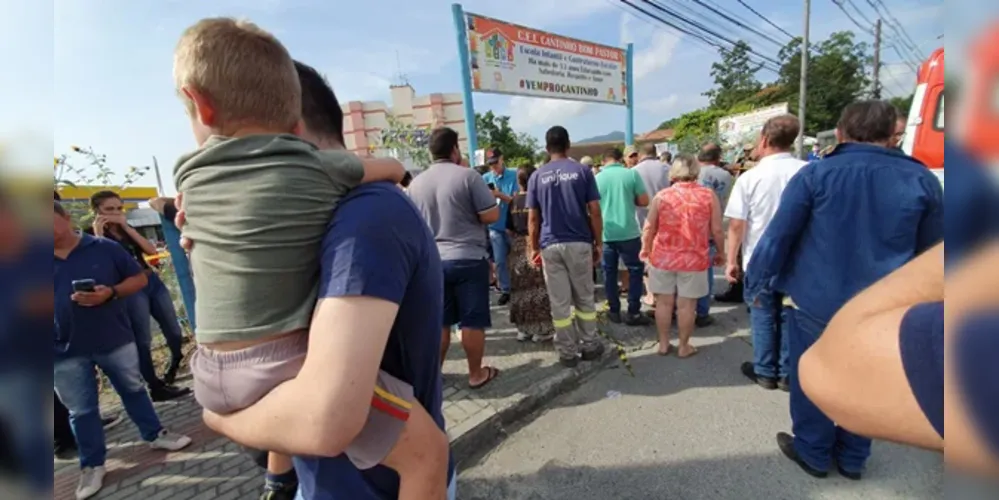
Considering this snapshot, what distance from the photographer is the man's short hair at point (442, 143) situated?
322 centimetres

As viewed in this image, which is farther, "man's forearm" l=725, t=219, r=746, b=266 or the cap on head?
the cap on head

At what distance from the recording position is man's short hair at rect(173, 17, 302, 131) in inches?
32.2

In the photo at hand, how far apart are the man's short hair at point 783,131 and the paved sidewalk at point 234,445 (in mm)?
2110

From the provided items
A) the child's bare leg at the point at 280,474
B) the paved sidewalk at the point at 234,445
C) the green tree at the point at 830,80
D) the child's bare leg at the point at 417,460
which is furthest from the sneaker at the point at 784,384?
the green tree at the point at 830,80

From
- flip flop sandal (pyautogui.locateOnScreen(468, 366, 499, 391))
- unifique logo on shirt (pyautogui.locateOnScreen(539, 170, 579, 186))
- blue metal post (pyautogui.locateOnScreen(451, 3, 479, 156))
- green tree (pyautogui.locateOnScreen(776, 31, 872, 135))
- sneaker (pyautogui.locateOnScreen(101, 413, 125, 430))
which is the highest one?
green tree (pyautogui.locateOnScreen(776, 31, 872, 135))

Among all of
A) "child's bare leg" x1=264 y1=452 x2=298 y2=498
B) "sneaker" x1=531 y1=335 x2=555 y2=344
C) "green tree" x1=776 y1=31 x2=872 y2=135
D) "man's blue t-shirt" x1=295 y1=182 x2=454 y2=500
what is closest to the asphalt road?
"sneaker" x1=531 y1=335 x2=555 y2=344

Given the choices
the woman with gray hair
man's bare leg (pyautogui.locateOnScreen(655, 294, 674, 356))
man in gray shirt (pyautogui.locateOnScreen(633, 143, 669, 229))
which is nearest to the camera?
the woman with gray hair

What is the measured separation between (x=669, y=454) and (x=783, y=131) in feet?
8.12

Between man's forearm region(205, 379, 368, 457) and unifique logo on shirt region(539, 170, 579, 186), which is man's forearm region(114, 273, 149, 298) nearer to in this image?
man's forearm region(205, 379, 368, 457)

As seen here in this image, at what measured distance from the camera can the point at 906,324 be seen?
57cm

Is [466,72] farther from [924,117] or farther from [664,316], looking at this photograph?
[924,117]

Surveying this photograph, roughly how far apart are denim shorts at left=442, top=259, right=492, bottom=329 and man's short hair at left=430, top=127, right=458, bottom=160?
0.84 m

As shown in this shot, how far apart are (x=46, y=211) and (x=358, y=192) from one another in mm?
A: 454

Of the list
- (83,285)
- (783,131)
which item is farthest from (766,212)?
(83,285)
